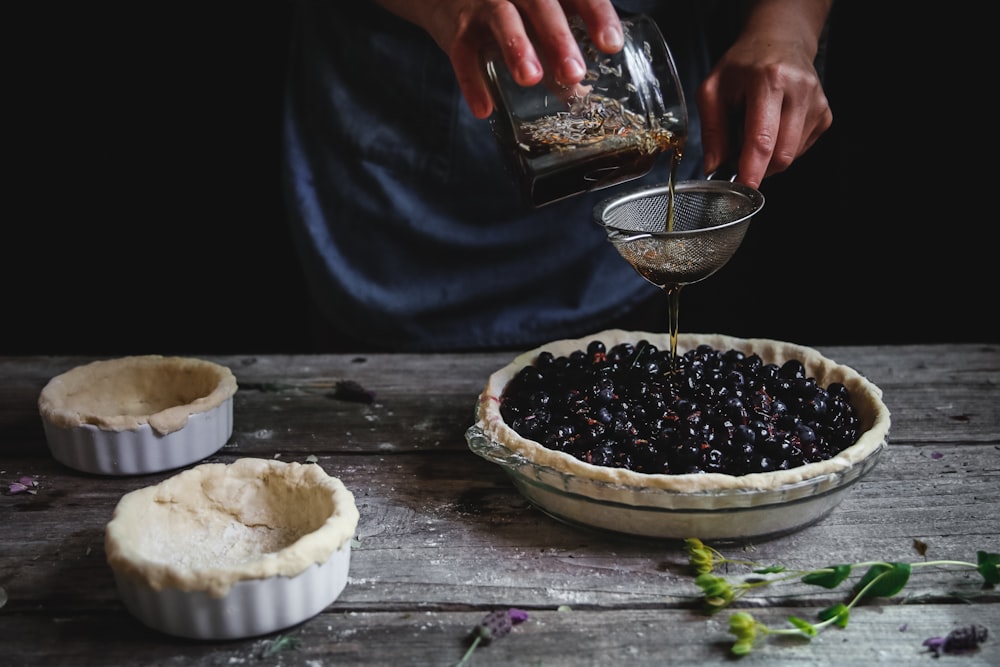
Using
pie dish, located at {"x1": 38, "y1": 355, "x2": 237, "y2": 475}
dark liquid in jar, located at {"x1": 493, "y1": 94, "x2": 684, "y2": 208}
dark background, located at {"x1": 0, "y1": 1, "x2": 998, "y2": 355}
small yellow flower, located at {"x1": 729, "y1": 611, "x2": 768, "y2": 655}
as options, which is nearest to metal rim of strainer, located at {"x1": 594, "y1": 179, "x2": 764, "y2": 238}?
dark liquid in jar, located at {"x1": 493, "y1": 94, "x2": 684, "y2": 208}

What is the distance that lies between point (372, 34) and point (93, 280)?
1836 millimetres

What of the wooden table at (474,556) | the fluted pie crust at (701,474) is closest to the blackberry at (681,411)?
the fluted pie crust at (701,474)

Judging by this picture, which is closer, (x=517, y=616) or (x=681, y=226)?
(x=517, y=616)

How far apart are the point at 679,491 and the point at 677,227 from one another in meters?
0.72

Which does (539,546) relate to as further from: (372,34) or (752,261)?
(752,261)

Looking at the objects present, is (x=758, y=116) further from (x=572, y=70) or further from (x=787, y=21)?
(x=572, y=70)

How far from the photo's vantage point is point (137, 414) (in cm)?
207

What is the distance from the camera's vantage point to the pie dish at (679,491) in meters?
1.51

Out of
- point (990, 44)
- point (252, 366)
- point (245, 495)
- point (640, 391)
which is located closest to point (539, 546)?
point (640, 391)

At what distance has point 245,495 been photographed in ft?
5.38

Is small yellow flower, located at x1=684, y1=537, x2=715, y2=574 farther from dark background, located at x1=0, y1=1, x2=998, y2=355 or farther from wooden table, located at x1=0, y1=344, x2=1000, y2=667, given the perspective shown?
dark background, located at x1=0, y1=1, x2=998, y2=355

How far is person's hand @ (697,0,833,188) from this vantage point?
1.84 meters

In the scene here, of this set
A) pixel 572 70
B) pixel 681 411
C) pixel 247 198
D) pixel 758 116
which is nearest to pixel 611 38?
pixel 572 70

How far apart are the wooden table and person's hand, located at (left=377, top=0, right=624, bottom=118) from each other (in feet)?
2.44
